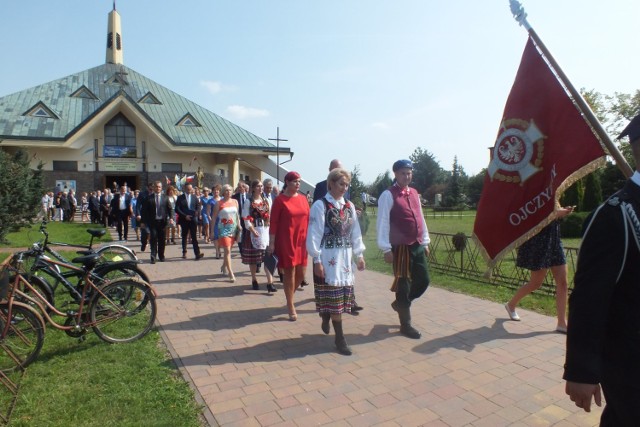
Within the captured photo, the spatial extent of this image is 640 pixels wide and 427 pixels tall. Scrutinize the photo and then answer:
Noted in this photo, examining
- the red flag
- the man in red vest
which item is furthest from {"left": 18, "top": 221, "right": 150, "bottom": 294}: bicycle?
the red flag

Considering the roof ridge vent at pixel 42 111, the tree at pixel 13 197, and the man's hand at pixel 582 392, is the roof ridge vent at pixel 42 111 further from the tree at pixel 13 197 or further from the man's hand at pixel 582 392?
the man's hand at pixel 582 392

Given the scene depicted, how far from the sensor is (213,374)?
4.16 meters

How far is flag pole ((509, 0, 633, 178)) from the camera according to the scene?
9.06ft

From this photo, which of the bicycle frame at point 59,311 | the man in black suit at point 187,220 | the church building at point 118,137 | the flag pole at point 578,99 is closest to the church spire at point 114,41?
the church building at point 118,137

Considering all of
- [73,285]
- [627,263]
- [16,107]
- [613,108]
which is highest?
[613,108]

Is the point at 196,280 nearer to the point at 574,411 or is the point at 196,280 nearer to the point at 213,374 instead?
the point at 213,374

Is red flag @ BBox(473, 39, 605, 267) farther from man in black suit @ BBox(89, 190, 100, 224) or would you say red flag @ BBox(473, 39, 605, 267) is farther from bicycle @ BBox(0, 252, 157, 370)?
man in black suit @ BBox(89, 190, 100, 224)

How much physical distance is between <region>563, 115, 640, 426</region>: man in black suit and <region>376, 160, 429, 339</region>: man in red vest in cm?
314

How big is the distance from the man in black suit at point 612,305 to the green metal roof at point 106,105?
28.9 metres

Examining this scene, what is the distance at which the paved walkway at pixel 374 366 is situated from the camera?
3.39 meters

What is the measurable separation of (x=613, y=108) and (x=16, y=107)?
45.1 m

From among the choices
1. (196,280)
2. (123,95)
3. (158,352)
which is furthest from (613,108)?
(158,352)

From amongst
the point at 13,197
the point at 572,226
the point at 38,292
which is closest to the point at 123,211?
Answer: the point at 13,197

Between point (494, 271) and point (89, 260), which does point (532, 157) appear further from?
point (89, 260)
